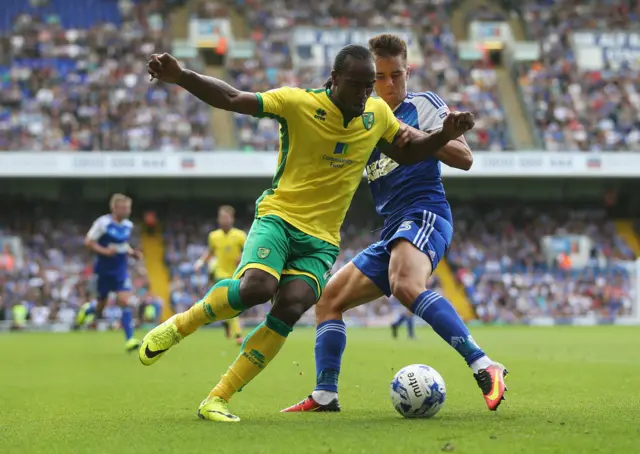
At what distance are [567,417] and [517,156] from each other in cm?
2662

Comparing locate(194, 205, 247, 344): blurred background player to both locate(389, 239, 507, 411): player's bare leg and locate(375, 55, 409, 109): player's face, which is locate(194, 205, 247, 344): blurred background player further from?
locate(389, 239, 507, 411): player's bare leg

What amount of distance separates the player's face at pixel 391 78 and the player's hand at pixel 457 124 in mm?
861

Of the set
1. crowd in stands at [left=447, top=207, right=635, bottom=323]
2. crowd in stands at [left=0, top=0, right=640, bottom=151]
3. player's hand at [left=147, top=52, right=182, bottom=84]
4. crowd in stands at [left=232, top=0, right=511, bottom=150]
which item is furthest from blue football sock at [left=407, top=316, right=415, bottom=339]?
player's hand at [left=147, top=52, right=182, bottom=84]

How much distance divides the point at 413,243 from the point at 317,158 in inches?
38.0

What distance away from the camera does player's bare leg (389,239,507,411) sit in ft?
19.4

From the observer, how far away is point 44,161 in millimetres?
29547

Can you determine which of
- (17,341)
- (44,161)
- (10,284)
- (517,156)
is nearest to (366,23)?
(517,156)

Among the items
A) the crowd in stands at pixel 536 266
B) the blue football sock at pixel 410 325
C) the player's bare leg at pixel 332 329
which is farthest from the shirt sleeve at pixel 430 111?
the crowd in stands at pixel 536 266

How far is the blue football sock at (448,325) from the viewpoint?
6090mm

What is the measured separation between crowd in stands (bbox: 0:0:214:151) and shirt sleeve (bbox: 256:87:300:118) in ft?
82.3

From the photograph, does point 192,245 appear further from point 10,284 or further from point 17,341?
point 17,341

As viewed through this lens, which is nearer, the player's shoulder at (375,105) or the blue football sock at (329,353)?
the player's shoulder at (375,105)

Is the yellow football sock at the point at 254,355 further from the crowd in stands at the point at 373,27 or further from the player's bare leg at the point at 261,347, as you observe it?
the crowd in stands at the point at 373,27

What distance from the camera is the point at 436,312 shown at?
20.3 ft
